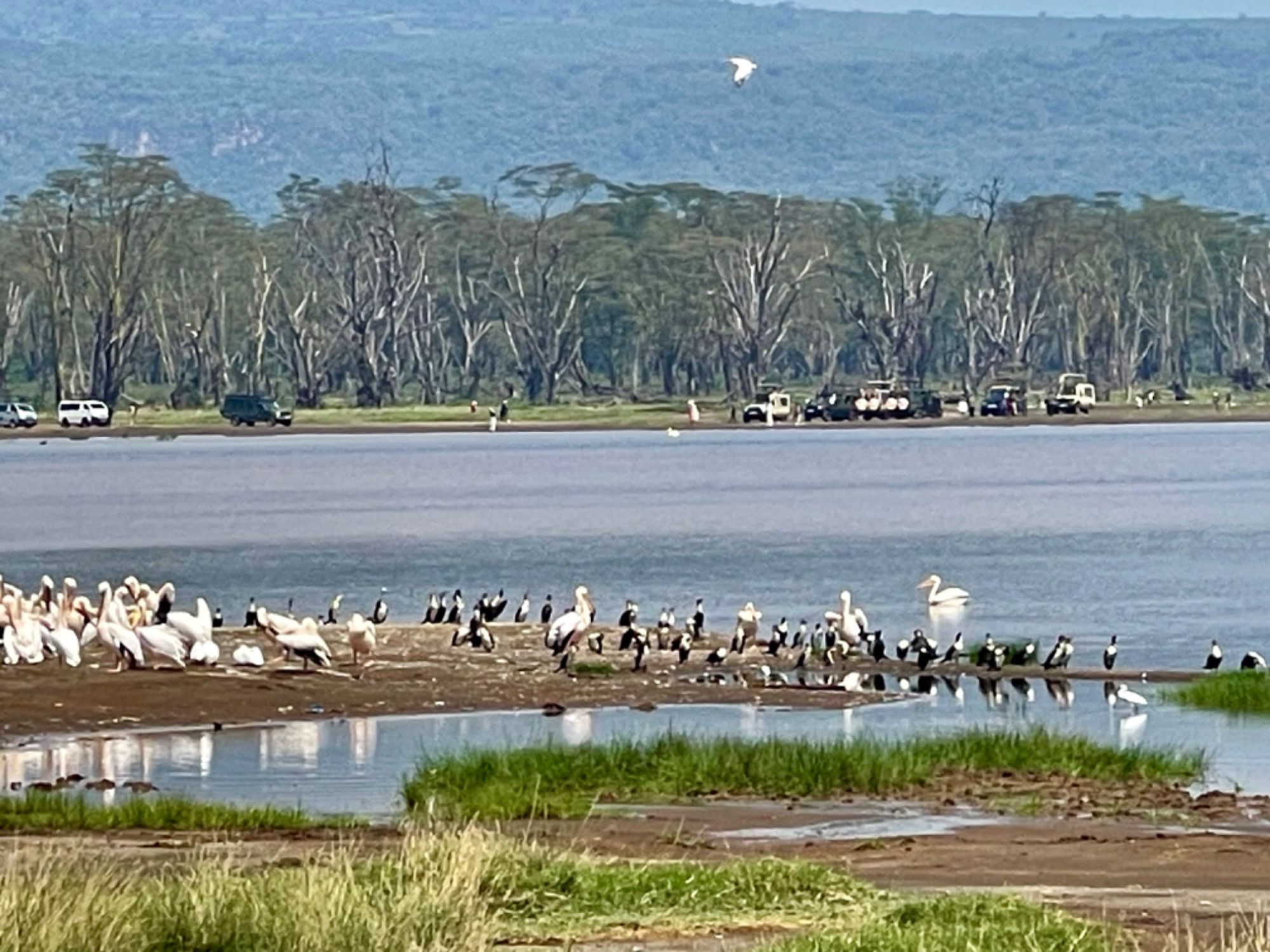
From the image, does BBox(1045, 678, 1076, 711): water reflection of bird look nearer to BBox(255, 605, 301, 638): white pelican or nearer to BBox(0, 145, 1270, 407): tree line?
BBox(255, 605, 301, 638): white pelican

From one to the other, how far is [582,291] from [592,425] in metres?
15.0

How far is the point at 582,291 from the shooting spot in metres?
147

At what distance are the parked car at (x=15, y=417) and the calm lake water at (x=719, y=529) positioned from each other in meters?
10.0

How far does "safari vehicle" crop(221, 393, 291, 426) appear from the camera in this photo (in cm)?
12594

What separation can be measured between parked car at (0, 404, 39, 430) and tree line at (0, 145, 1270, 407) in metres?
3.50

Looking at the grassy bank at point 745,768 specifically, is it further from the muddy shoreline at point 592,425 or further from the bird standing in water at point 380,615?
the muddy shoreline at point 592,425

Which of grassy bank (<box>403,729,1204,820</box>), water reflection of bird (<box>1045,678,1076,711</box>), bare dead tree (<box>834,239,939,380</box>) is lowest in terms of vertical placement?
water reflection of bird (<box>1045,678,1076,711</box>)

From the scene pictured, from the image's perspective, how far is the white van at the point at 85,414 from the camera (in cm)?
12488

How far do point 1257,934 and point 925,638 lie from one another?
22.3 metres

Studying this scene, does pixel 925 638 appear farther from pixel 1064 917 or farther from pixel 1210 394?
pixel 1210 394

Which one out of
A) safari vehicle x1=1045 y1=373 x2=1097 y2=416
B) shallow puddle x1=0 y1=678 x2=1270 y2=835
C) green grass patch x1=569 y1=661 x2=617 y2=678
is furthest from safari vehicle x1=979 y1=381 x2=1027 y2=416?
shallow puddle x1=0 y1=678 x2=1270 y2=835

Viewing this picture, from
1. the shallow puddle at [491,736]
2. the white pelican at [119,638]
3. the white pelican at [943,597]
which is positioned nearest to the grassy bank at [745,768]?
the shallow puddle at [491,736]

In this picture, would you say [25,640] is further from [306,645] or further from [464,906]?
[464,906]

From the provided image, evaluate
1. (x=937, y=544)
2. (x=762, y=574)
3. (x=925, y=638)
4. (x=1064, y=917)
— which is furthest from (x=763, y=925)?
(x=937, y=544)
